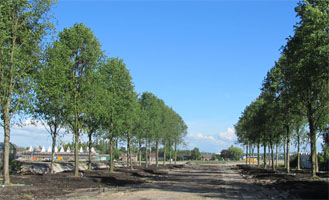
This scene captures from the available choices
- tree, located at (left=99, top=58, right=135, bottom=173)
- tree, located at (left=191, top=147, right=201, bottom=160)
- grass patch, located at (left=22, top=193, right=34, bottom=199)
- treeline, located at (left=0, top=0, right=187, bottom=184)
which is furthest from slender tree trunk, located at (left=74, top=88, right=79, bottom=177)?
tree, located at (left=191, top=147, right=201, bottom=160)

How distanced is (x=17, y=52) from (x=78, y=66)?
29.8 feet

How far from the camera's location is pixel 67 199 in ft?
59.3

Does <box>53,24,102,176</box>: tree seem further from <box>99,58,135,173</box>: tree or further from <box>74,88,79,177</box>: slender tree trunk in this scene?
<box>99,58,135,173</box>: tree

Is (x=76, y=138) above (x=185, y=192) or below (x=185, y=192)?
above

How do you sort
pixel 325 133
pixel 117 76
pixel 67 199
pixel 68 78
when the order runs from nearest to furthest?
pixel 67 199
pixel 68 78
pixel 325 133
pixel 117 76

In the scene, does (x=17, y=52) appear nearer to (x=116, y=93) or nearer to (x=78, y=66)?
(x=78, y=66)

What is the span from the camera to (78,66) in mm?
31453

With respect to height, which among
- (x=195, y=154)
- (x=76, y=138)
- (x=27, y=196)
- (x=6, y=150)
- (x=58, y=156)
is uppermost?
(x=76, y=138)

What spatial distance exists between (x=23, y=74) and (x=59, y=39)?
943 centimetres

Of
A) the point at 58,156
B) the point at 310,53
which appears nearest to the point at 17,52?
the point at 310,53

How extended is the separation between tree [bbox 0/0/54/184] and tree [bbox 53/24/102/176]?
5.04 m

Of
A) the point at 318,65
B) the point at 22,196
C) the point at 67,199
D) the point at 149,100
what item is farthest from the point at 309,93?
the point at 149,100

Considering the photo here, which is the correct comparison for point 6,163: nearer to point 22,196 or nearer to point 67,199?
point 22,196

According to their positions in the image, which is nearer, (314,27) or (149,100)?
(314,27)
